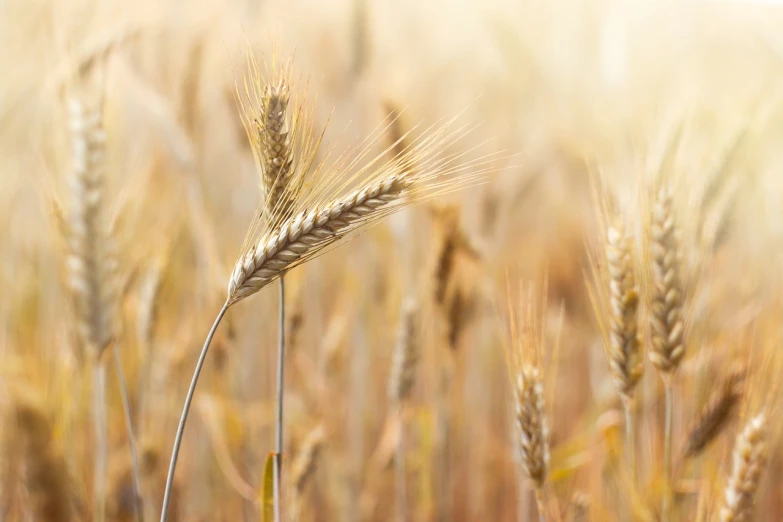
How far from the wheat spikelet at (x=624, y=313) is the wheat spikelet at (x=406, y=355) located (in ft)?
1.66

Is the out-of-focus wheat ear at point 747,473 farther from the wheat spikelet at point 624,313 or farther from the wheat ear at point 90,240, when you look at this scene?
the wheat ear at point 90,240

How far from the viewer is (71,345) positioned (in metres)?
1.22

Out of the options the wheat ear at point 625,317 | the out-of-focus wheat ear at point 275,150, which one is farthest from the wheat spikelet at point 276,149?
the wheat ear at point 625,317

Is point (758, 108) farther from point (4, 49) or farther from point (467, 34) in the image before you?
point (467, 34)

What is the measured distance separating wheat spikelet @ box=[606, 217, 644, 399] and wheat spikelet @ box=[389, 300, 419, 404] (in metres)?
0.51

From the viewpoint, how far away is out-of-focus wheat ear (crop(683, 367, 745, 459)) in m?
1.11

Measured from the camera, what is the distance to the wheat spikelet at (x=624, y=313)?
83cm

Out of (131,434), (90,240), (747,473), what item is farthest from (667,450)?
(90,240)

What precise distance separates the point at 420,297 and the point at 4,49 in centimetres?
191

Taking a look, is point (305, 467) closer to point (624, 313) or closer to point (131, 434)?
point (131, 434)

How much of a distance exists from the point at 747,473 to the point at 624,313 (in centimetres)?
36

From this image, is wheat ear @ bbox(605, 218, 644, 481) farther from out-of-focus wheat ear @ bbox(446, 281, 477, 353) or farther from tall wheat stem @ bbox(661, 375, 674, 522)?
out-of-focus wheat ear @ bbox(446, 281, 477, 353)

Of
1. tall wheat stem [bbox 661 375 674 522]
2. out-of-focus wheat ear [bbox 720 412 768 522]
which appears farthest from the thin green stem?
out-of-focus wheat ear [bbox 720 412 768 522]

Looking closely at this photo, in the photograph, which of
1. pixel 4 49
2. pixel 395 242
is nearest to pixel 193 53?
pixel 395 242
